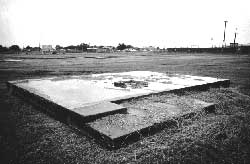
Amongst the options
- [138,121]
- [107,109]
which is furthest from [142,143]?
[107,109]

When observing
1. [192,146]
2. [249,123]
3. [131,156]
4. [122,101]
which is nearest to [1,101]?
[122,101]

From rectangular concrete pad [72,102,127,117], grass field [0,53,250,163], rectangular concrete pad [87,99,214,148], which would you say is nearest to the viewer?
grass field [0,53,250,163]

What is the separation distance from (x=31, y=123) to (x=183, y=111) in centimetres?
231

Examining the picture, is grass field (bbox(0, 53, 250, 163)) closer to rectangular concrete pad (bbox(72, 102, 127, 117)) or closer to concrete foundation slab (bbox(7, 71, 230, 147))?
concrete foundation slab (bbox(7, 71, 230, 147))

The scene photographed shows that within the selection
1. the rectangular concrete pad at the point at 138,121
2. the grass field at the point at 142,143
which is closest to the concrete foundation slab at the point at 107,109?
the rectangular concrete pad at the point at 138,121

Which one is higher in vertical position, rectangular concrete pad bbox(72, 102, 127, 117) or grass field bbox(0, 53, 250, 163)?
rectangular concrete pad bbox(72, 102, 127, 117)

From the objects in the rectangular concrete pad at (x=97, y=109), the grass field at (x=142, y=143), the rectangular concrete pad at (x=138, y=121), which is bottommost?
the grass field at (x=142, y=143)

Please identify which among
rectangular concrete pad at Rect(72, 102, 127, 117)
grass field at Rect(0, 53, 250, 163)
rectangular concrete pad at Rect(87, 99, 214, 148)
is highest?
rectangular concrete pad at Rect(72, 102, 127, 117)

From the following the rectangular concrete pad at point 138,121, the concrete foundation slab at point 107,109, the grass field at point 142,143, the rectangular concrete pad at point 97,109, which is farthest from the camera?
the rectangular concrete pad at point 97,109

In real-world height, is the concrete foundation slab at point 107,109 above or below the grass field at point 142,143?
above

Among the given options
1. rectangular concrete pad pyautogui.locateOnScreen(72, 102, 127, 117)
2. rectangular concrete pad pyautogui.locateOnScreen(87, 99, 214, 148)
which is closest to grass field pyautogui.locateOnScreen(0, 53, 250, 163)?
rectangular concrete pad pyautogui.locateOnScreen(87, 99, 214, 148)

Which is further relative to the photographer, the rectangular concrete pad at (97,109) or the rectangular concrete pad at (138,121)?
the rectangular concrete pad at (97,109)

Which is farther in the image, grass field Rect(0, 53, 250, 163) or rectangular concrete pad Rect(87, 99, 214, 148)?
rectangular concrete pad Rect(87, 99, 214, 148)

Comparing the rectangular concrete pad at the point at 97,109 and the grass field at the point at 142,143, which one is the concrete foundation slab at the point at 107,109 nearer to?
the rectangular concrete pad at the point at 97,109
